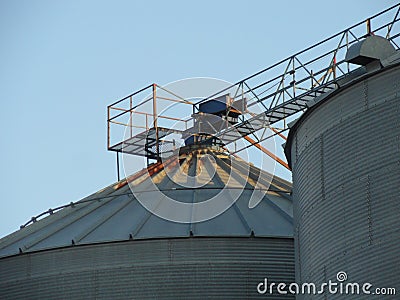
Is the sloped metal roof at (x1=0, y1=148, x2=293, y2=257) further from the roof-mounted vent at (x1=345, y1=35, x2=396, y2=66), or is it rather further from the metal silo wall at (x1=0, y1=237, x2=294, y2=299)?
the roof-mounted vent at (x1=345, y1=35, x2=396, y2=66)

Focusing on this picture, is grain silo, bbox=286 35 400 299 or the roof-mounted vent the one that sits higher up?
the roof-mounted vent

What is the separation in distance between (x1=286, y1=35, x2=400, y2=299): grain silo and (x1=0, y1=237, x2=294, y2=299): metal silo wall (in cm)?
413

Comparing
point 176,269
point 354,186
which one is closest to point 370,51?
point 354,186

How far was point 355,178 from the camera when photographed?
28.1m

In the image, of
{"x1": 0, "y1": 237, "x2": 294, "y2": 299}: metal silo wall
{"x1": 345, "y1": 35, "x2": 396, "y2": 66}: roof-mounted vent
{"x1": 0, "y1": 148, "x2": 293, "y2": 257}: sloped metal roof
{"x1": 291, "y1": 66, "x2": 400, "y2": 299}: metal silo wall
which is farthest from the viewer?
{"x1": 0, "y1": 148, "x2": 293, "y2": 257}: sloped metal roof

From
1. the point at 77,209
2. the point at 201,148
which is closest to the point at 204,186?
the point at 201,148

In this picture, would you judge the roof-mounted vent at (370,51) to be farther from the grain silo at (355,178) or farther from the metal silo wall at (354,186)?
the metal silo wall at (354,186)

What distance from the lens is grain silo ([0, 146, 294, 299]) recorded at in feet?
120

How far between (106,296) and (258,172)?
29.7 feet

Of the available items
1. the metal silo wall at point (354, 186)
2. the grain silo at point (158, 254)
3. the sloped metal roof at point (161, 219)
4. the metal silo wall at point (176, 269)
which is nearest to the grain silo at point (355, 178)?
the metal silo wall at point (354, 186)

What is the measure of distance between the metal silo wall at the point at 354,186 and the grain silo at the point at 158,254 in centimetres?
520

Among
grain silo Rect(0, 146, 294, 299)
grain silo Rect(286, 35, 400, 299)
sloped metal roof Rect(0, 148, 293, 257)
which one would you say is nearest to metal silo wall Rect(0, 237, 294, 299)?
grain silo Rect(0, 146, 294, 299)

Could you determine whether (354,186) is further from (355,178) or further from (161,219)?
(161,219)

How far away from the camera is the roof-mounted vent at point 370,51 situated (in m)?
31.5
